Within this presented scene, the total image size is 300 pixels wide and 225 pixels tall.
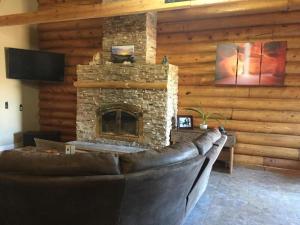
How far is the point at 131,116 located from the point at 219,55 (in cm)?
205

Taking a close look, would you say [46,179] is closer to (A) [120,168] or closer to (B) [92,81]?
(A) [120,168]

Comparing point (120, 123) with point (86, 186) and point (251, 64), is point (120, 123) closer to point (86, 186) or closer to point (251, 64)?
point (251, 64)

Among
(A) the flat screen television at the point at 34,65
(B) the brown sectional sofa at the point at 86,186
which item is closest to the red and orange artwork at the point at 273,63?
(B) the brown sectional sofa at the point at 86,186

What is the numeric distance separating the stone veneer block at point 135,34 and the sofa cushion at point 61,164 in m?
3.47

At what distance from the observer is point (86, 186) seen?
1.73 m

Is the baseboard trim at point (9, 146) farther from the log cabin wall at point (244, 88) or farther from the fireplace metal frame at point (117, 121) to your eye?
the log cabin wall at point (244, 88)

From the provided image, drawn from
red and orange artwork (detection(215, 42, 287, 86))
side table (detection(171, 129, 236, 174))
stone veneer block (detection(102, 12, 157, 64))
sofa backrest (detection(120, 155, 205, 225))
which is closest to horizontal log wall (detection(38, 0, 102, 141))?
stone veneer block (detection(102, 12, 157, 64))

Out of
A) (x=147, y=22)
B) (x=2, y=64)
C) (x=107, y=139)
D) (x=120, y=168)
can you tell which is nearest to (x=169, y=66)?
(x=147, y=22)

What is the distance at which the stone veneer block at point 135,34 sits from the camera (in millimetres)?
4961

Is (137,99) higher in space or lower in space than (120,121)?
higher

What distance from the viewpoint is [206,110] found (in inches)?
202

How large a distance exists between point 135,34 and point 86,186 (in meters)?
3.88

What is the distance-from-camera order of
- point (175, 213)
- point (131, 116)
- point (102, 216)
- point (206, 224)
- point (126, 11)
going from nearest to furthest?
point (102, 216), point (175, 213), point (206, 224), point (126, 11), point (131, 116)

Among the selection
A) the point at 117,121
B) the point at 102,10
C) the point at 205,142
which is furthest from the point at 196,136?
the point at 102,10
